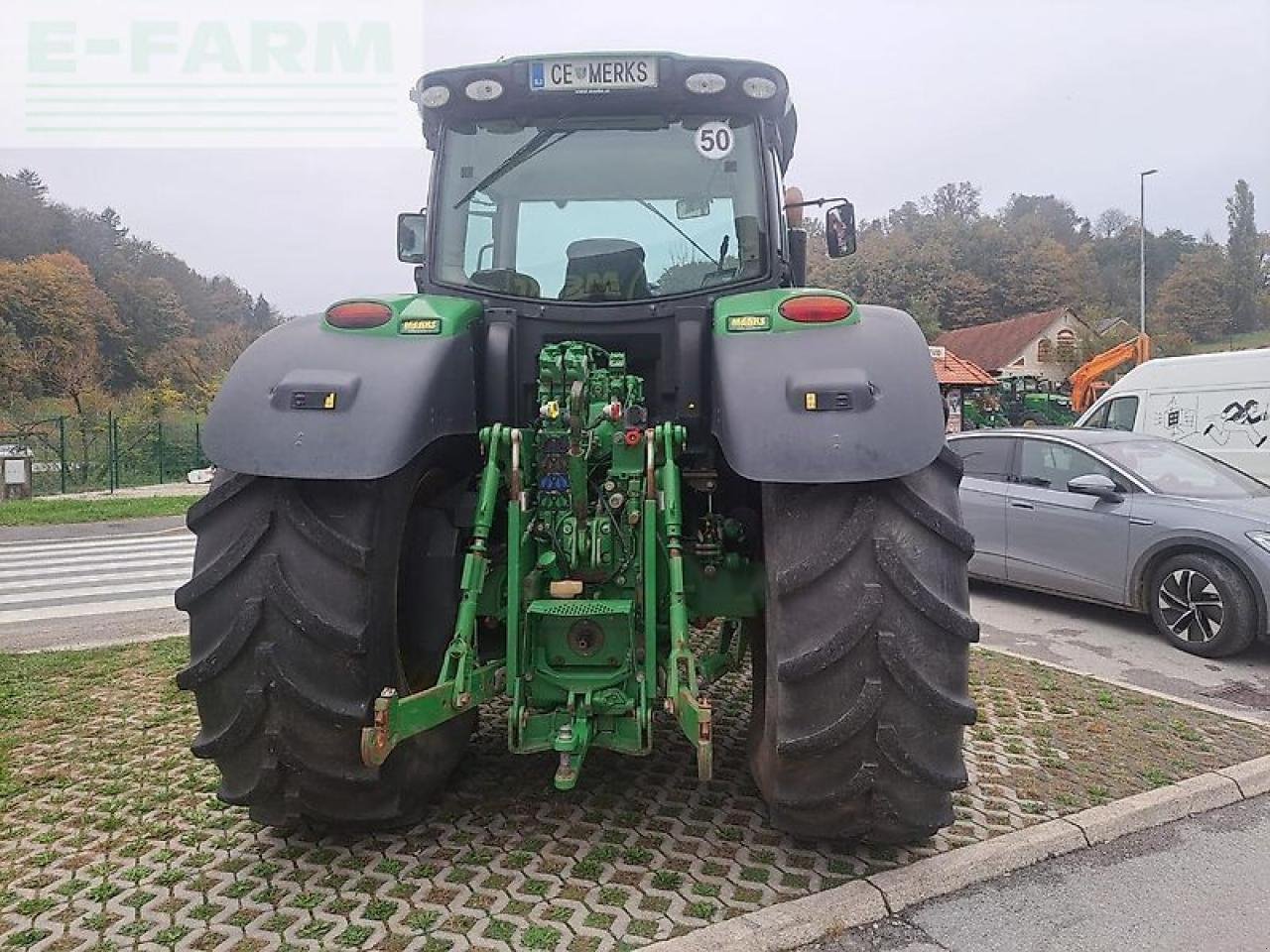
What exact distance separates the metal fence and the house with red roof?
42.1 m

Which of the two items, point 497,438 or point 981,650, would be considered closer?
point 497,438

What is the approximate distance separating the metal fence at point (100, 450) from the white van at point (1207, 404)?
1871 cm

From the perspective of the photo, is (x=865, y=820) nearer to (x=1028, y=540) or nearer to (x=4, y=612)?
(x=1028, y=540)

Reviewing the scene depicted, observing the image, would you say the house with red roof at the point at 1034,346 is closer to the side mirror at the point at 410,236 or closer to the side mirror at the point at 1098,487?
the side mirror at the point at 1098,487

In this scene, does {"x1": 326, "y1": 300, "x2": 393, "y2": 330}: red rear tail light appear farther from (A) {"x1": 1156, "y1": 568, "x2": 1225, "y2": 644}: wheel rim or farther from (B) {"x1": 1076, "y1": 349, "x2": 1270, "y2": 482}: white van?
(B) {"x1": 1076, "y1": 349, "x2": 1270, "y2": 482}: white van

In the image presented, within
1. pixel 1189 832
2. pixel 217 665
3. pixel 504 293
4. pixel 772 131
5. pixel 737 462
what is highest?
pixel 772 131

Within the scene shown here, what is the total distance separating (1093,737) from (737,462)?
299cm

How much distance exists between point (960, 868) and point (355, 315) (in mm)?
2829

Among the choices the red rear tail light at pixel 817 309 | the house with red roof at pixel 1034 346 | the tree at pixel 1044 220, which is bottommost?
the red rear tail light at pixel 817 309

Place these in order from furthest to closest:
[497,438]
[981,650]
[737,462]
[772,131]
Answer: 1. [981,650]
2. [772,131]
3. [497,438]
4. [737,462]

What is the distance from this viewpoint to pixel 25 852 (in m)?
3.33

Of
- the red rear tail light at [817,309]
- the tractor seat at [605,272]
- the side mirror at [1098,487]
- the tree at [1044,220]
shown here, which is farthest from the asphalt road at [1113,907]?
the tree at [1044,220]

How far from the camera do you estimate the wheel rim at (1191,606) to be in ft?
22.0

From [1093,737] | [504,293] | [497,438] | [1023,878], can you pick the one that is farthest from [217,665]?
[1093,737]
